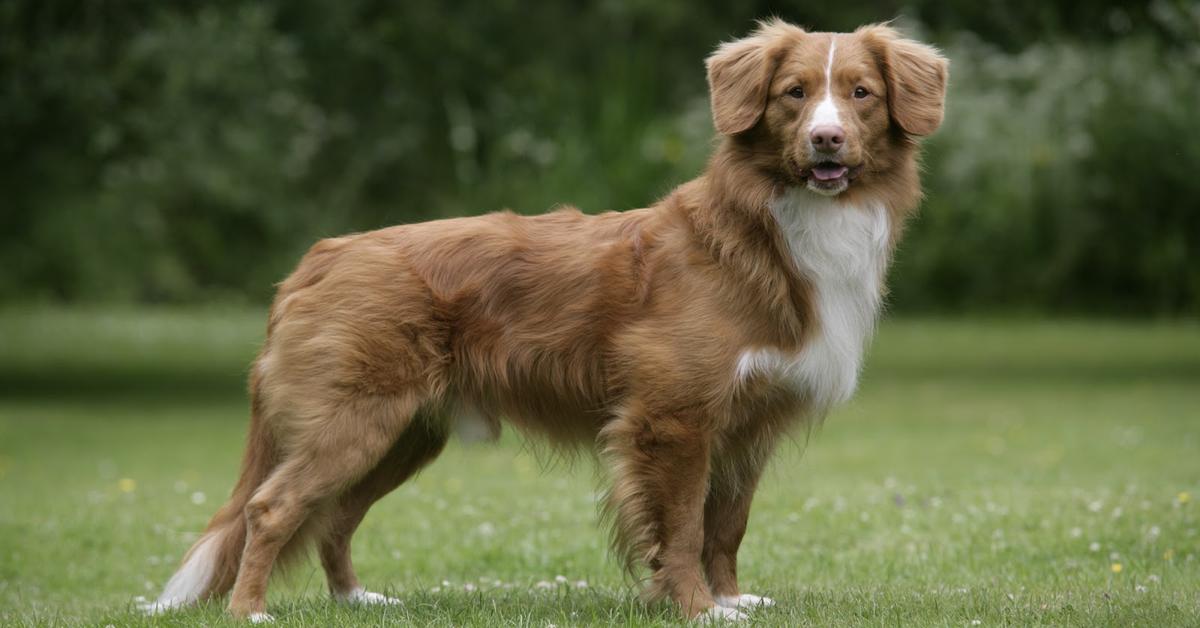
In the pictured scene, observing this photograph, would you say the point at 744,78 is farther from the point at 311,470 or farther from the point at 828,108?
the point at 311,470

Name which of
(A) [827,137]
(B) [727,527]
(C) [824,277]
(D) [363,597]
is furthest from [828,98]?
(D) [363,597]

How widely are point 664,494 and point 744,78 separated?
5.70 feet

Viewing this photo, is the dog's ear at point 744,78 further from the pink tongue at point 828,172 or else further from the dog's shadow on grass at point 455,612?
the dog's shadow on grass at point 455,612

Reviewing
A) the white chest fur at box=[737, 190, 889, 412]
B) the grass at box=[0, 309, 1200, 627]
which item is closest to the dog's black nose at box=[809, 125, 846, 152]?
the white chest fur at box=[737, 190, 889, 412]

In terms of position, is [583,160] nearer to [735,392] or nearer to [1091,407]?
[1091,407]

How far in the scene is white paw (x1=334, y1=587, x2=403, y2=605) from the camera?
6.66 metres

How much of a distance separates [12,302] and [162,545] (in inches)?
865

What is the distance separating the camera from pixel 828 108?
5.91 m

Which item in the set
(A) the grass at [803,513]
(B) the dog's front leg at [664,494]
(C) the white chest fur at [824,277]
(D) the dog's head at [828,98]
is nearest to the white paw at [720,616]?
(B) the dog's front leg at [664,494]

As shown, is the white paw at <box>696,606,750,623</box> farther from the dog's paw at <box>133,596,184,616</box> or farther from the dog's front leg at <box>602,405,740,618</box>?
the dog's paw at <box>133,596,184,616</box>

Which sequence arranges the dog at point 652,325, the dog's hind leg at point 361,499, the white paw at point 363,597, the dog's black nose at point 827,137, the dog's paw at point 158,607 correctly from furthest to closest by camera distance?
1. the dog's hind leg at point 361,499
2. the white paw at point 363,597
3. the dog's paw at point 158,607
4. the dog at point 652,325
5. the dog's black nose at point 827,137

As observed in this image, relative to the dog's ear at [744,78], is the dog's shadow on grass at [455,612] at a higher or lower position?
lower

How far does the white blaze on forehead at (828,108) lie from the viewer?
5.86 metres

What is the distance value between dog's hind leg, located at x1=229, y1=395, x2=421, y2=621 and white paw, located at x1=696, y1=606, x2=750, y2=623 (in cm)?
146
